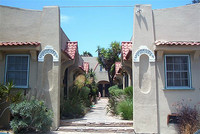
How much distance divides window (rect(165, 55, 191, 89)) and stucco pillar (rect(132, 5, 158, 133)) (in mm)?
705

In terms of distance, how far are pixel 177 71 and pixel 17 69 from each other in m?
7.13

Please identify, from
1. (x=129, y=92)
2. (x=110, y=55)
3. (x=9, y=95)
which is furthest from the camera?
(x=110, y=55)

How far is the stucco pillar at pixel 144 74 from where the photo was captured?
8.32 meters

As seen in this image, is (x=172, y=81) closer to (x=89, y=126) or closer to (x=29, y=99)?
(x=89, y=126)

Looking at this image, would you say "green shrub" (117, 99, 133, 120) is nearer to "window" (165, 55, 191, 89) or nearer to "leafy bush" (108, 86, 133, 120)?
"leafy bush" (108, 86, 133, 120)

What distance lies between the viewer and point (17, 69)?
913 centimetres

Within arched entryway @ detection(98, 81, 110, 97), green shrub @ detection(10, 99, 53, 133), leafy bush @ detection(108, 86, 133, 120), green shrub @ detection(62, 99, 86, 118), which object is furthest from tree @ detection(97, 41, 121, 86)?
green shrub @ detection(10, 99, 53, 133)

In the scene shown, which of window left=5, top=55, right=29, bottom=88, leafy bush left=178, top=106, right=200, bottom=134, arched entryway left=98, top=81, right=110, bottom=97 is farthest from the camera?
arched entryway left=98, top=81, right=110, bottom=97

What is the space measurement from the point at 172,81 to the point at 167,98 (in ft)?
2.56

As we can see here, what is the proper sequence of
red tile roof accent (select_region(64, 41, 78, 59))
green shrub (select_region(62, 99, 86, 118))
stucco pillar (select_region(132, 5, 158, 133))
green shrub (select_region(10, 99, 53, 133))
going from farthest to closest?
red tile roof accent (select_region(64, 41, 78, 59)), green shrub (select_region(62, 99, 86, 118)), stucco pillar (select_region(132, 5, 158, 133)), green shrub (select_region(10, 99, 53, 133))

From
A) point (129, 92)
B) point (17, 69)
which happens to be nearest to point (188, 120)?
point (129, 92)

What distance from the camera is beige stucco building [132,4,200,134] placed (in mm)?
8336

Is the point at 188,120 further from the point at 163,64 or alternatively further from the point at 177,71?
the point at 163,64

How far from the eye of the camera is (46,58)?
909cm
